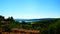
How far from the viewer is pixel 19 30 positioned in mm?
2490

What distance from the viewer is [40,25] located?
2434mm

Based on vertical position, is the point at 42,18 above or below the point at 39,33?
above

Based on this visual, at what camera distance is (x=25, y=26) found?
2488 millimetres

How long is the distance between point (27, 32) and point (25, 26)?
0.11m

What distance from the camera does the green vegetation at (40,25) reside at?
2.33 m

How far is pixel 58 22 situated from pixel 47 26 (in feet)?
0.55

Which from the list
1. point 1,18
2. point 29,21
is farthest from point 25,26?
point 1,18

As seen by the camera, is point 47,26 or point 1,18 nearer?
point 47,26

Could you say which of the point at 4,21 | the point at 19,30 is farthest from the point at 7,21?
the point at 19,30

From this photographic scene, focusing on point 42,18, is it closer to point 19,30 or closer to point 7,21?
point 19,30

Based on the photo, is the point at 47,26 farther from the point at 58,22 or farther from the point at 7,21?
the point at 7,21

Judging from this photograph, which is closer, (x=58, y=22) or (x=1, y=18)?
(x=58, y=22)

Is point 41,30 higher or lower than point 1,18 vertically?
lower

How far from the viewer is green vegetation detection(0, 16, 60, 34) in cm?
233
